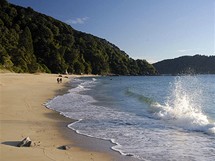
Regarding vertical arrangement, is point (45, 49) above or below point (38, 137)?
above

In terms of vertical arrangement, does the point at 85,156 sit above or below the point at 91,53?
below

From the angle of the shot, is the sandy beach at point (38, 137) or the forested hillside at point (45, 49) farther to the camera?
the forested hillside at point (45, 49)

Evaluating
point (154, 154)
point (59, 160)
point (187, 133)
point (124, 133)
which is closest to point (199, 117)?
point (187, 133)

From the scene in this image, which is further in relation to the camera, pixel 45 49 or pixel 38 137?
pixel 45 49

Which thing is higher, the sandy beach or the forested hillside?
the forested hillside

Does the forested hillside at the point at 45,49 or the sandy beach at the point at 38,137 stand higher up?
the forested hillside at the point at 45,49

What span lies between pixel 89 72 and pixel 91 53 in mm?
13017

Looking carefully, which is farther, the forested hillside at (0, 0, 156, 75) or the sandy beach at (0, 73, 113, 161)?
the forested hillside at (0, 0, 156, 75)

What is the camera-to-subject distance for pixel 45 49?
109375 mm

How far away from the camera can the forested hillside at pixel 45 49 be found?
79.9 metres

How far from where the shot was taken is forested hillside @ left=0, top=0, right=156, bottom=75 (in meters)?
79.9

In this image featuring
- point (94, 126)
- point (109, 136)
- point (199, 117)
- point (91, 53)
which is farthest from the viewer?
point (91, 53)

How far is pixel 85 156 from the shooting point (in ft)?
29.0

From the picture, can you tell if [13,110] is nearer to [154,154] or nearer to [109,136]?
[109,136]
